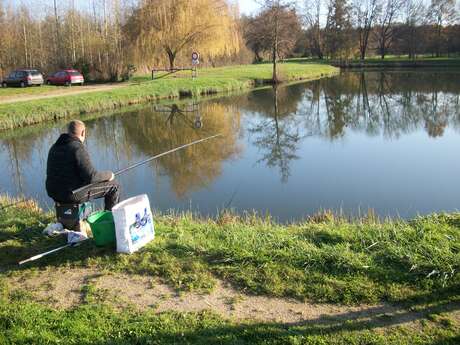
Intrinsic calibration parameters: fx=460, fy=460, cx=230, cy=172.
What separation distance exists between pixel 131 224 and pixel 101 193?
2.89ft

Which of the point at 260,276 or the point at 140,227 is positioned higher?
the point at 140,227

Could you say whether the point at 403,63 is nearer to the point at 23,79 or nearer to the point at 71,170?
the point at 23,79

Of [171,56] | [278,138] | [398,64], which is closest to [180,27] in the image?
[171,56]

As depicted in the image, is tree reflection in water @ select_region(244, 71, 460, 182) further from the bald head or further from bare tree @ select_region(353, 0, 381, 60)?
bare tree @ select_region(353, 0, 381, 60)

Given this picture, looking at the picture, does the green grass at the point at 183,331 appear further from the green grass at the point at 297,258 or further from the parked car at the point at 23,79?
the parked car at the point at 23,79

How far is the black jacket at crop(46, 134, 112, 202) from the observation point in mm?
5203

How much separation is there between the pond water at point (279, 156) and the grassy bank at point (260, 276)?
2570mm

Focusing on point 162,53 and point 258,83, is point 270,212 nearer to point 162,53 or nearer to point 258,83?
point 258,83

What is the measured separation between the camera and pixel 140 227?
200 inches

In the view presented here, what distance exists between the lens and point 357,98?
997 inches

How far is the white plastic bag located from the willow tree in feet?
96.2

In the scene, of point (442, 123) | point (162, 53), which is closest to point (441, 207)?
point (442, 123)

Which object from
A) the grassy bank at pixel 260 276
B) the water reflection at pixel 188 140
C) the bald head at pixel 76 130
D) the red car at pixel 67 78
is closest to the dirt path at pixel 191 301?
the grassy bank at pixel 260 276

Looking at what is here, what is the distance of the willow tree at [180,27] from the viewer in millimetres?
32500
